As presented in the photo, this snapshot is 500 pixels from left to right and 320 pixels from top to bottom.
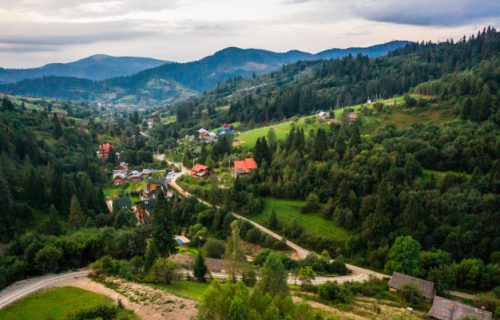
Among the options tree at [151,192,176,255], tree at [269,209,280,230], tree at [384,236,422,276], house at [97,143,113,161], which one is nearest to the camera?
tree at [151,192,176,255]

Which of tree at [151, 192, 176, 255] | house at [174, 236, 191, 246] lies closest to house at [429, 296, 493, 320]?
tree at [151, 192, 176, 255]

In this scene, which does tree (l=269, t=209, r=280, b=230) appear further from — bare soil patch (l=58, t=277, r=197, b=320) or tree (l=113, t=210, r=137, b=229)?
bare soil patch (l=58, t=277, r=197, b=320)

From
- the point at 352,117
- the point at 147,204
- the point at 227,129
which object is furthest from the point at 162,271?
the point at 227,129

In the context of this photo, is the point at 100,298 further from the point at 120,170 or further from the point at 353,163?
the point at 120,170

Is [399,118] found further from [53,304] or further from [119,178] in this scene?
[53,304]

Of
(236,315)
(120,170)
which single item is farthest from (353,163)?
(120,170)

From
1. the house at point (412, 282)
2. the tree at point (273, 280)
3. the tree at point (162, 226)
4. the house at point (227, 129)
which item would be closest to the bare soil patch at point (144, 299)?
the tree at point (273, 280)

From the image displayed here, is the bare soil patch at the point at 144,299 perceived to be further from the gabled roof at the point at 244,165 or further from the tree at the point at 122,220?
the gabled roof at the point at 244,165
